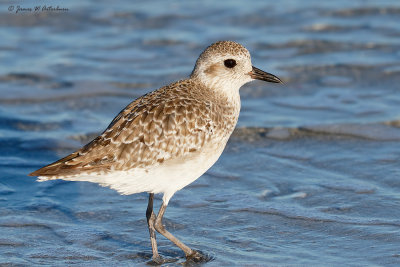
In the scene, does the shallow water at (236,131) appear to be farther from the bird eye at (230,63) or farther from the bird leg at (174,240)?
the bird eye at (230,63)

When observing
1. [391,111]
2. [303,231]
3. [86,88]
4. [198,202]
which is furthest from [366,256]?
[86,88]

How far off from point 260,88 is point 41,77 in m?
4.19

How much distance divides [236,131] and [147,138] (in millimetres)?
4045

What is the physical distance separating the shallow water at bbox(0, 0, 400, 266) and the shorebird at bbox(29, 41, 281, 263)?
2.92ft

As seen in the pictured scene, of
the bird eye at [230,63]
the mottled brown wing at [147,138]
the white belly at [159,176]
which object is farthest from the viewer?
the bird eye at [230,63]

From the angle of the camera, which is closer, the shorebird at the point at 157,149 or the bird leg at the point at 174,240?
the shorebird at the point at 157,149

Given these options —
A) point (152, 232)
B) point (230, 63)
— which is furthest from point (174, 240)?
point (230, 63)

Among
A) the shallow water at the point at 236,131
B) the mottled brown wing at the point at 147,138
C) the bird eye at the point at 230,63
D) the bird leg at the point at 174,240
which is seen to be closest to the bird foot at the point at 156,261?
the shallow water at the point at 236,131

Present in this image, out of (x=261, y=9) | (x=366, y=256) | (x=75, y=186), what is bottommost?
(x=366, y=256)

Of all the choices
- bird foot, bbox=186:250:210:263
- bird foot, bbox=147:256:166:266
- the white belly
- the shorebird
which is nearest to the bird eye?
the shorebird

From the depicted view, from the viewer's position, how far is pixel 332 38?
15.8 m

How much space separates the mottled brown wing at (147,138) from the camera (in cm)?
760

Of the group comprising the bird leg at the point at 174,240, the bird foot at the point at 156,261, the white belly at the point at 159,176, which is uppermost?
the white belly at the point at 159,176

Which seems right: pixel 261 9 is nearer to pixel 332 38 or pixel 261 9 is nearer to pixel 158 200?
pixel 332 38
